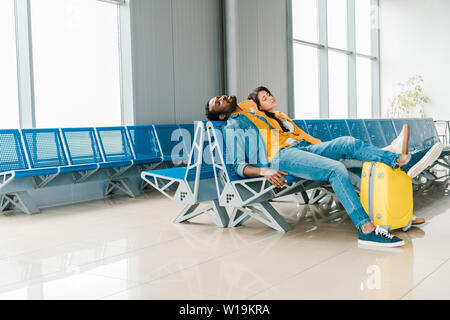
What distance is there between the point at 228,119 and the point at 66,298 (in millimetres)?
1724

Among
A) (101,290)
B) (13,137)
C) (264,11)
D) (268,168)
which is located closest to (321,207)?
(268,168)

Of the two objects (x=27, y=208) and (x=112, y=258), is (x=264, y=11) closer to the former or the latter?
(x=27, y=208)

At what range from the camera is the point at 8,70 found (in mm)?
5125

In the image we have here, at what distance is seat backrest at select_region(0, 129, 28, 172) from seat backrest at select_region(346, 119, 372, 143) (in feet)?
12.7

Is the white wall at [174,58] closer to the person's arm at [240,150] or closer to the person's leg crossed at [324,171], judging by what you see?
the person's arm at [240,150]

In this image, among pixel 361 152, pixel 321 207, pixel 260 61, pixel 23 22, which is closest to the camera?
pixel 361 152

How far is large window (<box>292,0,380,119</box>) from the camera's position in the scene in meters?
9.82

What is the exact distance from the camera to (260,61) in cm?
806

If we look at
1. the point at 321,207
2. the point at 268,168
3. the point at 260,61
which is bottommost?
the point at 321,207

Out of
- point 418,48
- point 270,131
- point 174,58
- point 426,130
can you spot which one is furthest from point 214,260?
point 418,48

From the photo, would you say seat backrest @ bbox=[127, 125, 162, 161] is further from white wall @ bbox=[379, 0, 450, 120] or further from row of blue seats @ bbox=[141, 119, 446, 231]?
white wall @ bbox=[379, 0, 450, 120]

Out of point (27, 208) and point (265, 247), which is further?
point (27, 208)

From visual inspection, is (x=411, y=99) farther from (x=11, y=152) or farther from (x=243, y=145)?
(x=11, y=152)

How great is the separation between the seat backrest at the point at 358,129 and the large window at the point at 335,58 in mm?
2840
